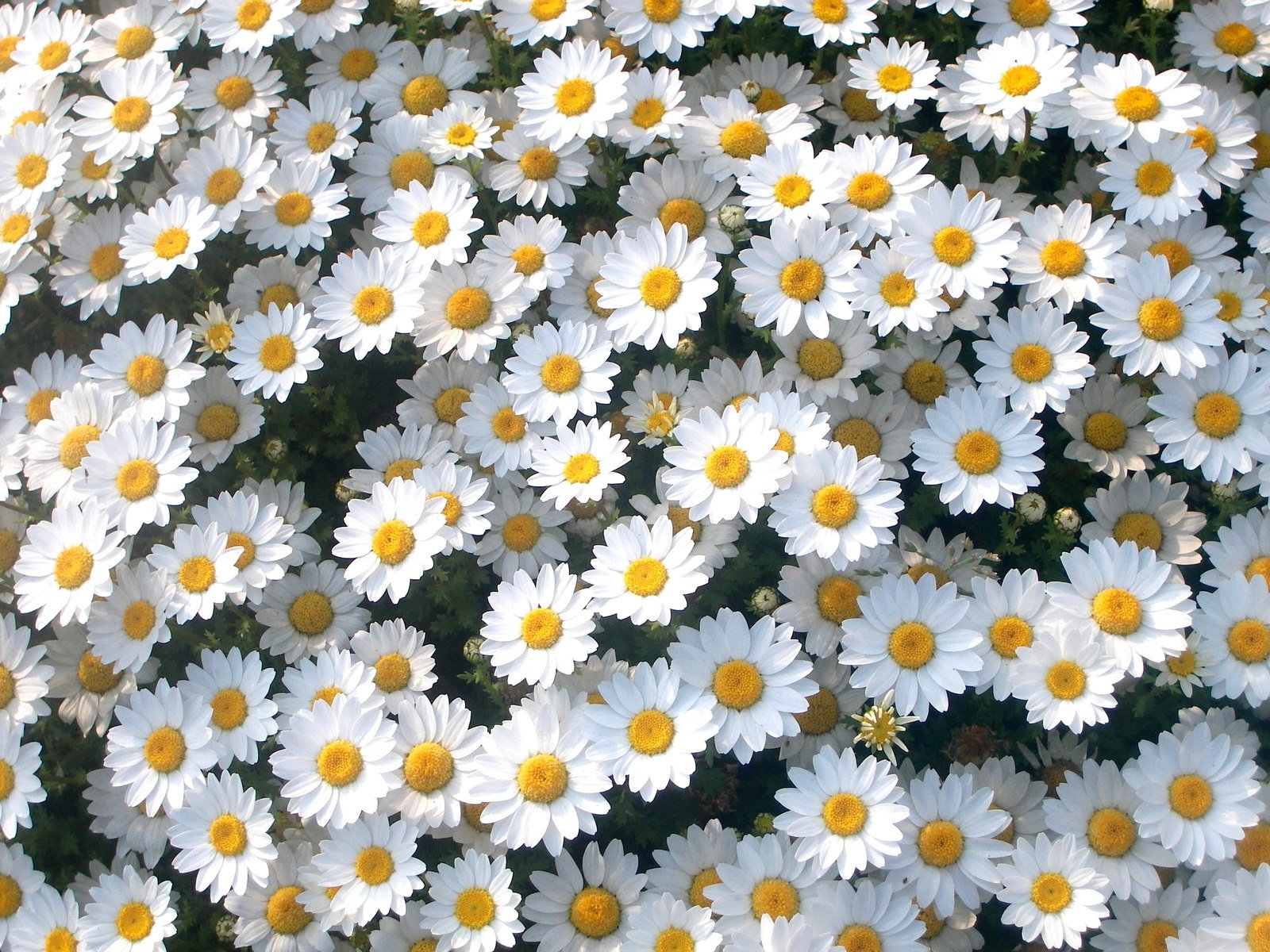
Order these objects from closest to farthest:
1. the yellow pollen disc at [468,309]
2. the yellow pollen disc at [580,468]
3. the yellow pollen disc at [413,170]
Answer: the yellow pollen disc at [580,468] → the yellow pollen disc at [468,309] → the yellow pollen disc at [413,170]

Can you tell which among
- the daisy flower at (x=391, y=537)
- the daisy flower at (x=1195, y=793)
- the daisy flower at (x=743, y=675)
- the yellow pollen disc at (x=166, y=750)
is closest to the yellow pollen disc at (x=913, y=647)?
the daisy flower at (x=743, y=675)

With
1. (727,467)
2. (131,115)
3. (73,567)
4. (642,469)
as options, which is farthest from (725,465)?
(131,115)

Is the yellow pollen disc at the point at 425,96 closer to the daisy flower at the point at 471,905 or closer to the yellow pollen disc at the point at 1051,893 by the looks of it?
the daisy flower at the point at 471,905

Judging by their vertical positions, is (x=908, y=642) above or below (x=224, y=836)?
above

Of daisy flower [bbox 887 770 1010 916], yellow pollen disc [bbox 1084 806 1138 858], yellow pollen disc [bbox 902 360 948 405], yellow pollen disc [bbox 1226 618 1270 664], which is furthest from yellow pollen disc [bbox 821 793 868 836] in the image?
yellow pollen disc [bbox 902 360 948 405]

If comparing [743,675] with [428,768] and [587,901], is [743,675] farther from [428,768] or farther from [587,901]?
[428,768]

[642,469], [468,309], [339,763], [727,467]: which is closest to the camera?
[339,763]
